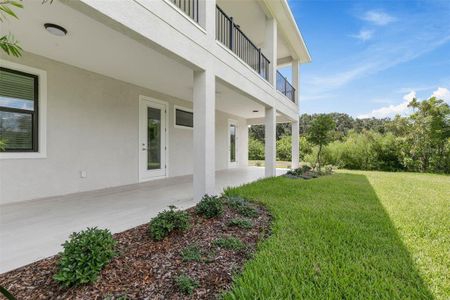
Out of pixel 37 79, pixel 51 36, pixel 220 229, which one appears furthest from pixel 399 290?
pixel 37 79

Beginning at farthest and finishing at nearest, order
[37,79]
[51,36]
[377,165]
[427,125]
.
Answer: [377,165] → [427,125] → [37,79] → [51,36]

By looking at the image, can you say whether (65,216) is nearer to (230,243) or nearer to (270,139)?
(230,243)

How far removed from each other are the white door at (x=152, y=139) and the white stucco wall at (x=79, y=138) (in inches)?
8.1

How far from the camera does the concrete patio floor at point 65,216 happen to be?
2443 millimetres

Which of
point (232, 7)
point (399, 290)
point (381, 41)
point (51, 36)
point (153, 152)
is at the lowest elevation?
point (399, 290)

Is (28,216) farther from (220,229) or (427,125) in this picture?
(427,125)

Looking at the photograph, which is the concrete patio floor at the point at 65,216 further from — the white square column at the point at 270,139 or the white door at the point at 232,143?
the white door at the point at 232,143

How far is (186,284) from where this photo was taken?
1892 millimetres

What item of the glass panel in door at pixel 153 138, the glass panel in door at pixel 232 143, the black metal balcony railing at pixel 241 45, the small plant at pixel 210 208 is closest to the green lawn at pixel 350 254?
the small plant at pixel 210 208

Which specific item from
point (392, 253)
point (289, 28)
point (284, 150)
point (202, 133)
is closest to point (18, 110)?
point (202, 133)

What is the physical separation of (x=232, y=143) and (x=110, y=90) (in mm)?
7380

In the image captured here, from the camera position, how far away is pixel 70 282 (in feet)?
6.03

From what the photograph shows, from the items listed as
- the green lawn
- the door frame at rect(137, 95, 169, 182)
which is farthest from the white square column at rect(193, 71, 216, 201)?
the door frame at rect(137, 95, 169, 182)

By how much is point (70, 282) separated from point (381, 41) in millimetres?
16719
